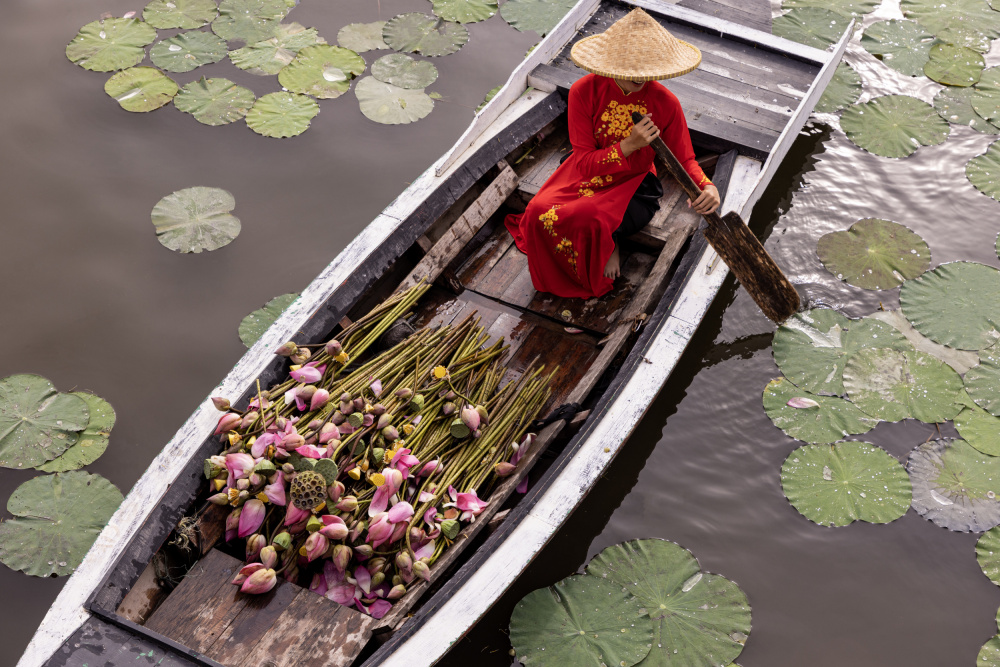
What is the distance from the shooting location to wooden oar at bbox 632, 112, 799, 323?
2998mm

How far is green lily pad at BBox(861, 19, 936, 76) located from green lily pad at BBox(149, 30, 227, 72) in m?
4.74

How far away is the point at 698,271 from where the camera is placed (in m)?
3.24

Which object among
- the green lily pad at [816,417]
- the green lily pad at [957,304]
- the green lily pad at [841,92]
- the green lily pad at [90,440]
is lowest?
the green lily pad at [90,440]

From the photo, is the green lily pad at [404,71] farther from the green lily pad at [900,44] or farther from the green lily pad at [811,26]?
the green lily pad at [900,44]

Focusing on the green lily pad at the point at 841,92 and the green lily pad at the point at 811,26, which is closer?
the green lily pad at the point at 841,92

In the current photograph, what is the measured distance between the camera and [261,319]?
3902 mm

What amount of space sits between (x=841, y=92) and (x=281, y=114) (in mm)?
3873

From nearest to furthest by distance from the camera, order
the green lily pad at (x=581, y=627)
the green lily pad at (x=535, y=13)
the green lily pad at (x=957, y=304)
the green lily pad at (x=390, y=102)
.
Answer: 1. the green lily pad at (x=581, y=627)
2. the green lily pad at (x=957, y=304)
3. the green lily pad at (x=390, y=102)
4. the green lily pad at (x=535, y=13)

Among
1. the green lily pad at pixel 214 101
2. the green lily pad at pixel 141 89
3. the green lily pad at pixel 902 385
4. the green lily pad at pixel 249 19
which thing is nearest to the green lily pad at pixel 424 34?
the green lily pad at pixel 249 19

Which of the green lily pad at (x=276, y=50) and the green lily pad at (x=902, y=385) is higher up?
the green lily pad at (x=276, y=50)

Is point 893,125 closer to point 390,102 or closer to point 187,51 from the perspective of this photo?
point 390,102

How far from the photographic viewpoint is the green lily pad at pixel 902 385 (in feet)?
11.8

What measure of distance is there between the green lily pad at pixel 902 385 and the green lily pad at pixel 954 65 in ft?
8.53

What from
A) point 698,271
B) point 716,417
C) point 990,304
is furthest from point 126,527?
point 990,304
